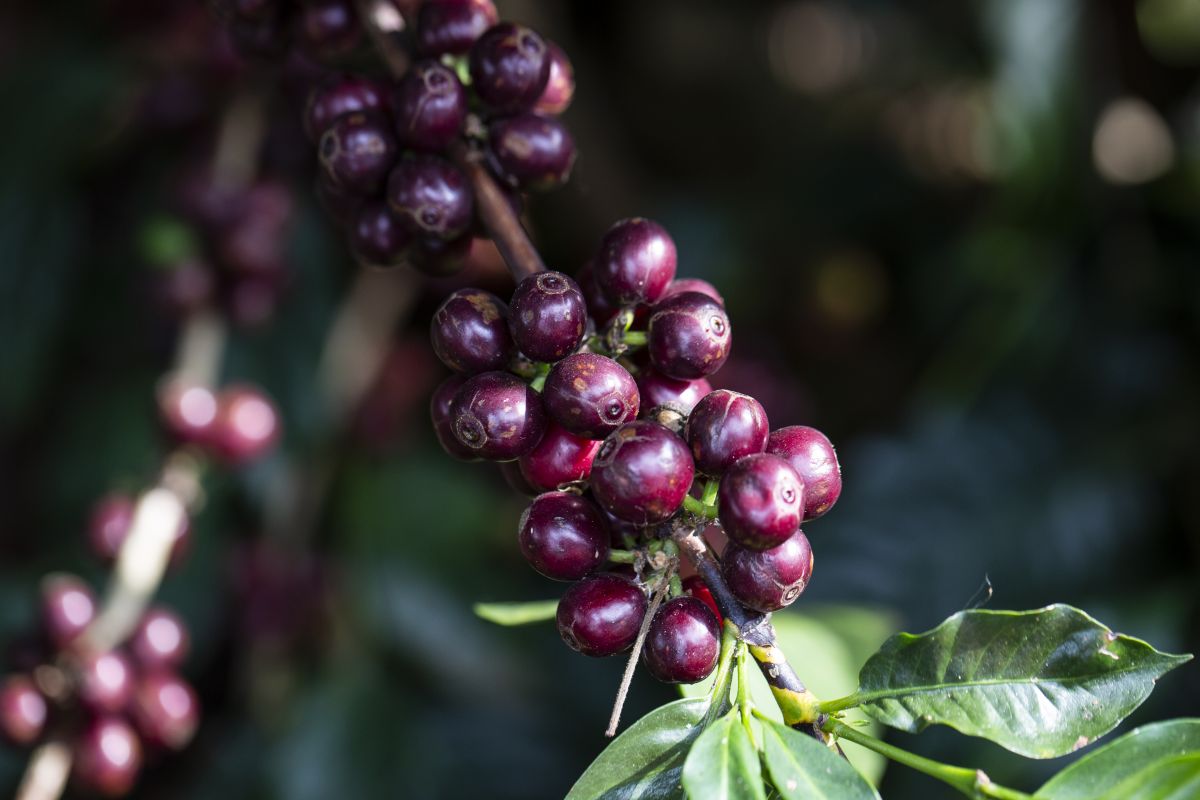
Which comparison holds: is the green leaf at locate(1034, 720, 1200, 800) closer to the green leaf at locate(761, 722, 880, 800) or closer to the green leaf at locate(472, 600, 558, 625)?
the green leaf at locate(761, 722, 880, 800)

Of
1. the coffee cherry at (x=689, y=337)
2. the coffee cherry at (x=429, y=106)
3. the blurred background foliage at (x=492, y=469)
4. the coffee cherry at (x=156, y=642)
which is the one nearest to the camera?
the coffee cherry at (x=689, y=337)

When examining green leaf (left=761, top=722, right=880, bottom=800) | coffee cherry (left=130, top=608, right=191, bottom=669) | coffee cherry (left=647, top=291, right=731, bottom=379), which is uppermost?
coffee cherry (left=647, top=291, right=731, bottom=379)

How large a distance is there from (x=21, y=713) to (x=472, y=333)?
2.83ft

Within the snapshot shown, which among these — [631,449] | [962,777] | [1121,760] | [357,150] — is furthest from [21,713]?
[1121,760]

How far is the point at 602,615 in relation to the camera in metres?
0.78

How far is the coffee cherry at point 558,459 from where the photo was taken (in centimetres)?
84

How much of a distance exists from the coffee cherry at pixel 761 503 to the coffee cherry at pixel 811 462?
54 mm

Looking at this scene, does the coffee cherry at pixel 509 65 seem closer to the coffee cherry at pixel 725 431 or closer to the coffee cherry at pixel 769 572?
the coffee cherry at pixel 725 431

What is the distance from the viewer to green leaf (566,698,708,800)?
784 millimetres

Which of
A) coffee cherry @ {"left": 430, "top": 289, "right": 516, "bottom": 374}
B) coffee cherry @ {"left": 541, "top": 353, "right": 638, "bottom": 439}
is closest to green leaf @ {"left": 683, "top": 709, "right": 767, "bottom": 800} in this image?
coffee cherry @ {"left": 541, "top": 353, "right": 638, "bottom": 439}

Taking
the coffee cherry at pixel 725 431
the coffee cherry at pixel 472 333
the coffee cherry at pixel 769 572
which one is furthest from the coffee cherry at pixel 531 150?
the coffee cherry at pixel 769 572

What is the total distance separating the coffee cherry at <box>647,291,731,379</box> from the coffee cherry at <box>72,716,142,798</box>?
924 millimetres

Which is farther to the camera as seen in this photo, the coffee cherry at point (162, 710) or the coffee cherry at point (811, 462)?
the coffee cherry at point (162, 710)

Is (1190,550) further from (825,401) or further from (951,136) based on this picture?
(951,136)
